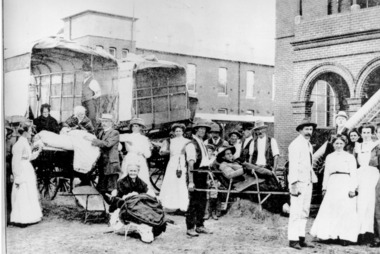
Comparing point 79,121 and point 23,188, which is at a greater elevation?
point 79,121

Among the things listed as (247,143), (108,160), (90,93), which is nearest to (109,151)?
(108,160)

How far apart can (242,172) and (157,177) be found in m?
1.16

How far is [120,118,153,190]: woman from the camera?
6434 millimetres

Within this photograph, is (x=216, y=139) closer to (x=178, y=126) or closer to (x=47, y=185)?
(x=178, y=126)

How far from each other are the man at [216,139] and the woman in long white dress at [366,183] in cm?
176

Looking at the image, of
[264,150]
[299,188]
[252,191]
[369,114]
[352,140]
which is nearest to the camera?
[299,188]

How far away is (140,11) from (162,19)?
0.31 meters

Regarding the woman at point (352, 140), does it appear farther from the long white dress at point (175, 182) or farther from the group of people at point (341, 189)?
the long white dress at point (175, 182)

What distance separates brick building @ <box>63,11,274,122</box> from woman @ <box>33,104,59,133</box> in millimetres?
1040

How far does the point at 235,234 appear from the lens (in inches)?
241

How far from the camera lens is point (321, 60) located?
6637 millimetres

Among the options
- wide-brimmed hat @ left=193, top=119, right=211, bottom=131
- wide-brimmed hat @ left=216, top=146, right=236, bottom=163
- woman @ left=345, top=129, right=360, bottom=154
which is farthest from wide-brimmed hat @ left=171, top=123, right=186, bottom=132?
woman @ left=345, top=129, right=360, bottom=154

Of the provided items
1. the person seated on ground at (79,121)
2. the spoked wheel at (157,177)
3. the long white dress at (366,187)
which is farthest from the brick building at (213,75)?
the long white dress at (366,187)

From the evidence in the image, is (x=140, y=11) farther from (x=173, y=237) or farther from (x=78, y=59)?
(x=173, y=237)
